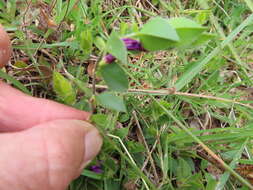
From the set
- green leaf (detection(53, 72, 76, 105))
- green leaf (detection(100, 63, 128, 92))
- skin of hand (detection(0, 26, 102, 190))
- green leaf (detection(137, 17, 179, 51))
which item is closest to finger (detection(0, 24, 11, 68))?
green leaf (detection(53, 72, 76, 105))

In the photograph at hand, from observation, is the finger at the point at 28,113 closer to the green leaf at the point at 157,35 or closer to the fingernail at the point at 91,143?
the fingernail at the point at 91,143

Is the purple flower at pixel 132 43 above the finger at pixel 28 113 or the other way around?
above

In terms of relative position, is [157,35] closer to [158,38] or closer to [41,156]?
[158,38]

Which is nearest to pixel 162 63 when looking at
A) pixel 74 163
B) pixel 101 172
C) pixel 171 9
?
pixel 171 9

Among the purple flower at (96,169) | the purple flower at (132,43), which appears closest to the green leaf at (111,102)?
the purple flower at (132,43)

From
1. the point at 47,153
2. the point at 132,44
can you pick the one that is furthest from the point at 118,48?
the point at 47,153

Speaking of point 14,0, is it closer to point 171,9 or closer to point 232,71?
point 171,9
